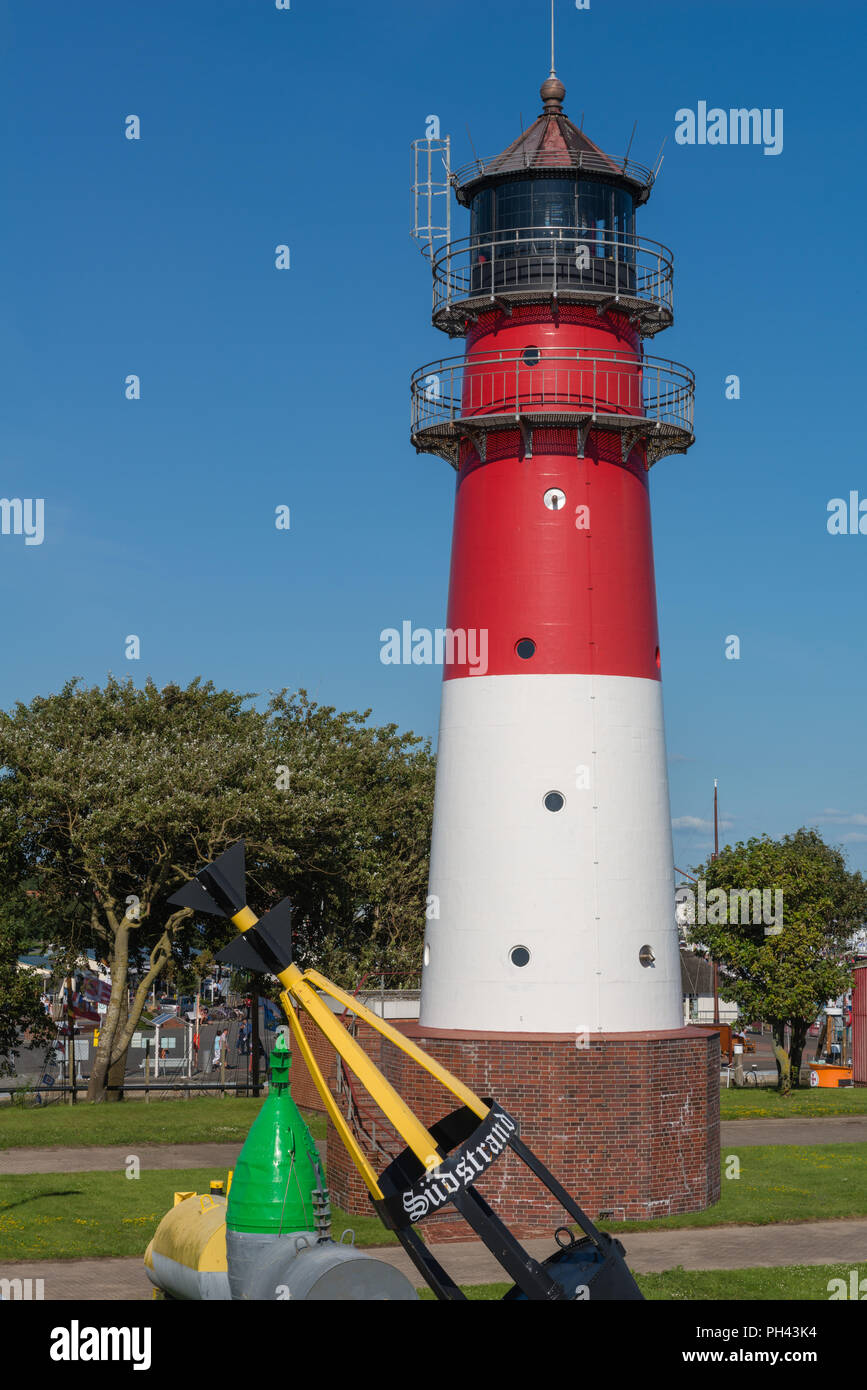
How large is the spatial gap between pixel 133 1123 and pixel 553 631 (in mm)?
18884

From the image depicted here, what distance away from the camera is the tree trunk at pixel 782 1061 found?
165ft

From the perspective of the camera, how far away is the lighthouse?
27312 millimetres

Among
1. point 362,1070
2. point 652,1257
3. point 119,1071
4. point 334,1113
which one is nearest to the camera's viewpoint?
point 362,1070

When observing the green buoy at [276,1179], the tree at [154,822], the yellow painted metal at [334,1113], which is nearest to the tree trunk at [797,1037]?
the tree at [154,822]

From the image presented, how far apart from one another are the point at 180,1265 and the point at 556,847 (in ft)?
38.2

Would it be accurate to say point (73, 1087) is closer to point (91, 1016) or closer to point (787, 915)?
point (91, 1016)

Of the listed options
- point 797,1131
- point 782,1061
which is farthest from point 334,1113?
point 782,1061

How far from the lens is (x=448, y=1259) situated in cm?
2377

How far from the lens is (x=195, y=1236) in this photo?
17328 millimetres

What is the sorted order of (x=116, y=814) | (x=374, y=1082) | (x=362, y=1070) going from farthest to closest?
(x=116, y=814) → (x=362, y=1070) → (x=374, y=1082)

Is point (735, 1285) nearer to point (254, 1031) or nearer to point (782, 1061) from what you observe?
point (782, 1061)

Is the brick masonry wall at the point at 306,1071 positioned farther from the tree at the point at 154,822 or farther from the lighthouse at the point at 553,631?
the lighthouse at the point at 553,631

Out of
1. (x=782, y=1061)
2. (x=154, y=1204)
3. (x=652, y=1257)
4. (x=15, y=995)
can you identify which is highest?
(x=15, y=995)

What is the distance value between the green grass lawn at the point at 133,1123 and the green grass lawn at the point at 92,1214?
4.61 metres
